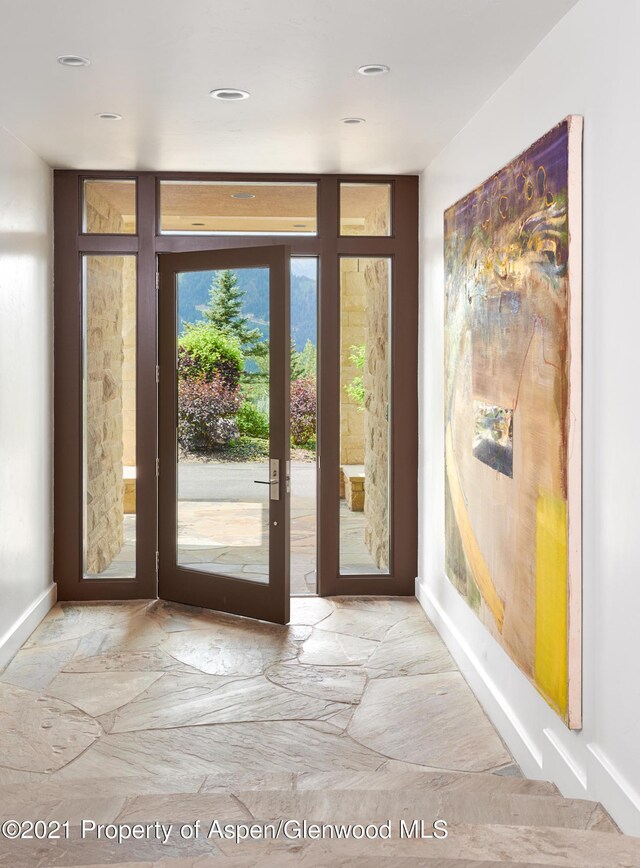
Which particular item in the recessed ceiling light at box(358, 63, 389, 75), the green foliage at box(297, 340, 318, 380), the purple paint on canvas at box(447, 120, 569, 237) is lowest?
the green foliage at box(297, 340, 318, 380)

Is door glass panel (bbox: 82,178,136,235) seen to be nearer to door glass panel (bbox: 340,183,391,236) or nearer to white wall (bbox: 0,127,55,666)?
white wall (bbox: 0,127,55,666)

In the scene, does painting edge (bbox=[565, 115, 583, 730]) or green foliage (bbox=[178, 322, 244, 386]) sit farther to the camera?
green foliage (bbox=[178, 322, 244, 386])

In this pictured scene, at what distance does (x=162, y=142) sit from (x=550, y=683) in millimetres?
3368

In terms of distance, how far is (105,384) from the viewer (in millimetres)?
5820

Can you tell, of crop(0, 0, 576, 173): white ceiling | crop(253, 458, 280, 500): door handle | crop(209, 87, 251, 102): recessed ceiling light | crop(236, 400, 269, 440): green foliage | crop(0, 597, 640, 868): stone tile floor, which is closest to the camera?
crop(0, 597, 640, 868): stone tile floor

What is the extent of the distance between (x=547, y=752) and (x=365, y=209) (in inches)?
146

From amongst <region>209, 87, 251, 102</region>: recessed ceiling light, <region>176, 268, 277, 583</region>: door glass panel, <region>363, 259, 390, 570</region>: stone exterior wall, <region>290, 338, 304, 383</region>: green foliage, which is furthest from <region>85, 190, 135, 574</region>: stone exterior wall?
<region>290, 338, 304, 383</region>: green foliage

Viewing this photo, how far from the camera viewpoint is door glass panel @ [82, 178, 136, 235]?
5.52 meters

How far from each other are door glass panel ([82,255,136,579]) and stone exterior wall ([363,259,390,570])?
1560 millimetres

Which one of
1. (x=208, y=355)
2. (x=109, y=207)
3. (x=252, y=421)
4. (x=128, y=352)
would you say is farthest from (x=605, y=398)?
(x=128, y=352)

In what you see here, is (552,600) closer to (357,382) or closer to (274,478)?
(274,478)

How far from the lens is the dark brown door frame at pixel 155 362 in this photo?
18.0 ft

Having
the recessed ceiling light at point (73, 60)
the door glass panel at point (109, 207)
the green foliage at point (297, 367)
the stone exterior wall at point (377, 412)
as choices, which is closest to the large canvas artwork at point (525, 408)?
the stone exterior wall at point (377, 412)

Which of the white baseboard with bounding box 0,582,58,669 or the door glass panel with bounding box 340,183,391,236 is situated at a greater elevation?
the door glass panel with bounding box 340,183,391,236
